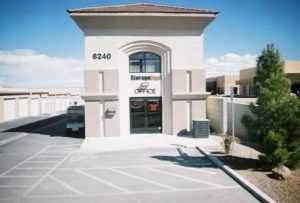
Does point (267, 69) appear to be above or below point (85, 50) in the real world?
below

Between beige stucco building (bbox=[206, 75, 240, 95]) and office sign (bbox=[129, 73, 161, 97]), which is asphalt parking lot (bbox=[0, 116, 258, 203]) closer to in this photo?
office sign (bbox=[129, 73, 161, 97])

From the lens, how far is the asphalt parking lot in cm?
667

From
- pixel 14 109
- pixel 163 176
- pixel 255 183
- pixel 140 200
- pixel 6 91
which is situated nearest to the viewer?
pixel 140 200

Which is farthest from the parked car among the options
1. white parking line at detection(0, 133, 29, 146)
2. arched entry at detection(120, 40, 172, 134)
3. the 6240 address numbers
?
the 6240 address numbers

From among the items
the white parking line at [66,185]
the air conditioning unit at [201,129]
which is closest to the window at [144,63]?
the air conditioning unit at [201,129]

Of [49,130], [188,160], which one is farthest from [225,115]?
[49,130]

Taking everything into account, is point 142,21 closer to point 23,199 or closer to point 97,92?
point 97,92

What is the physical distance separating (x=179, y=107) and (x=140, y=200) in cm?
976

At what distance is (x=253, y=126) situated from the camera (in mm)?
8359

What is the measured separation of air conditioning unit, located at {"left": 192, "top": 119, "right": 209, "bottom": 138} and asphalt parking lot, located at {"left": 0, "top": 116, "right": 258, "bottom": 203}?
8.83ft

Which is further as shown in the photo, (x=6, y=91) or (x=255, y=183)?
(x=6, y=91)

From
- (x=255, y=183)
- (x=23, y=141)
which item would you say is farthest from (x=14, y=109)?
(x=255, y=183)

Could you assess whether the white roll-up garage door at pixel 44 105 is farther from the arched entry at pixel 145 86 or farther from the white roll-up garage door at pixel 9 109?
the arched entry at pixel 145 86

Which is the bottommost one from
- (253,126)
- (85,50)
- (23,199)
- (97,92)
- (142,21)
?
(23,199)
